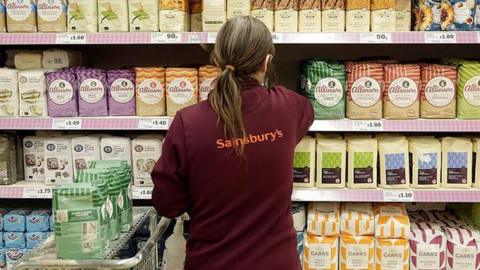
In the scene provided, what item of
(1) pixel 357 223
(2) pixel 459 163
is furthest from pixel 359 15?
(1) pixel 357 223

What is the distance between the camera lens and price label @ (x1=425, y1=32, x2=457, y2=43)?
2.25 meters

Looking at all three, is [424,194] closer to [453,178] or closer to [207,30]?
[453,178]

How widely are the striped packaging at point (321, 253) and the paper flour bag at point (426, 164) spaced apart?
47cm

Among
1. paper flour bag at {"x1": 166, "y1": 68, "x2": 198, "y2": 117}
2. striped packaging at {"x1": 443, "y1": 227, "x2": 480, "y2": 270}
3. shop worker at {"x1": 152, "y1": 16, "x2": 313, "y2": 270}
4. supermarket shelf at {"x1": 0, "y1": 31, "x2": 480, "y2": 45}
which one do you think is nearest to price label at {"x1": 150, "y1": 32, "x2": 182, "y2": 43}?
supermarket shelf at {"x1": 0, "y1": 31, "x2": 480, "y2": 45}

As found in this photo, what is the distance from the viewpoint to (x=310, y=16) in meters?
2.30

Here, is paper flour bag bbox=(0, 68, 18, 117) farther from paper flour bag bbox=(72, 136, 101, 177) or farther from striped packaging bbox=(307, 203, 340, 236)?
striped packaging bbox=(307, 203, 340, 236)

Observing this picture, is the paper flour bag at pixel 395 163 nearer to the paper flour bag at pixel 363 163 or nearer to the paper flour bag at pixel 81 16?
the paper flour bag at pixel 363 163

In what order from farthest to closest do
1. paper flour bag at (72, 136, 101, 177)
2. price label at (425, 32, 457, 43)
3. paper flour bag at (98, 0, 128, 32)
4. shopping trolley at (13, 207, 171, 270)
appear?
paper flour bag at (72, 136, 101, 177), paper flour bag at (98, 0, 128, 32), price label at (425, 32, 457, 43), shopping trolley at (13, 207, 171, 270)

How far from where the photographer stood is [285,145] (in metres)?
1.64

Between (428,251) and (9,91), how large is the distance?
6.88ft

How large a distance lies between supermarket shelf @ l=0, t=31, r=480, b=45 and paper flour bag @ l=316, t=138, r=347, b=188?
0.47 m

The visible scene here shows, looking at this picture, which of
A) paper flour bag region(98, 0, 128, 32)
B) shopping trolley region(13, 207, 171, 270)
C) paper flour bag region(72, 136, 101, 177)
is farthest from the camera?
paper flour bag region(72, 136, 101, 177)

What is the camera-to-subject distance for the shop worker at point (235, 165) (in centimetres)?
154

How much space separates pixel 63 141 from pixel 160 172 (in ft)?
3.51
